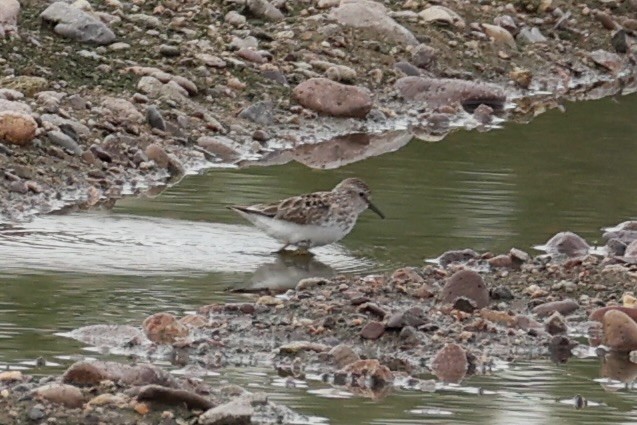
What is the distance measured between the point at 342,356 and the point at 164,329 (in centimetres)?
92

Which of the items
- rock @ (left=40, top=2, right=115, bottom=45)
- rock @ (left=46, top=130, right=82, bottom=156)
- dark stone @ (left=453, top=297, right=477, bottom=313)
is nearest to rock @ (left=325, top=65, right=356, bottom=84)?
rock @ (left=40, top=2, right=115, bottom=45)

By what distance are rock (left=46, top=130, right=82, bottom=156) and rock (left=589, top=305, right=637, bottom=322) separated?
5117 mm

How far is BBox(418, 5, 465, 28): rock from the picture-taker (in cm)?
2008

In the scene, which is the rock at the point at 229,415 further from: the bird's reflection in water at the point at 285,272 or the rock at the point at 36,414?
the bird's reflection in water at the point at 285,272

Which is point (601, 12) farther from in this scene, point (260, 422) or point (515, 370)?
point (260, 422)

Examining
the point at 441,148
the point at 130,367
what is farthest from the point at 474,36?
the point at 130,367

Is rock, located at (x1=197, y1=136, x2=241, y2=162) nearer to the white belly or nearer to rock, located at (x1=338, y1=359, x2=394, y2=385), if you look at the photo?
the white belly

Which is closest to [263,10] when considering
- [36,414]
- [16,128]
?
[16,128]

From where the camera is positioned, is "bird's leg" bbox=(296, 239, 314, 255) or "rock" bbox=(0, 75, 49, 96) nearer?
"bird's leg" bbox=(296, 239, 314, 255)

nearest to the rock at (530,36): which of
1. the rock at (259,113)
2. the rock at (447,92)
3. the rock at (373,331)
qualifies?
the rock at (447,92)

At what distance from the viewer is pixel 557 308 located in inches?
401

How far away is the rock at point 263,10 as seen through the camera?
1877cm

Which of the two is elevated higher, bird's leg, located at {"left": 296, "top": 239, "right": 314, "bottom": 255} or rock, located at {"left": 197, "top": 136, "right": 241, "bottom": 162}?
rock, located at {"left": 197, "top": 136, "right": 241, "bottom": 162}

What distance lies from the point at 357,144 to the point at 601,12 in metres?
6.80
